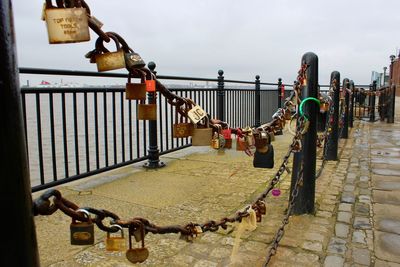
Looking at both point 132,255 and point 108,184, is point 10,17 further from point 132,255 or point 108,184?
point 108,184

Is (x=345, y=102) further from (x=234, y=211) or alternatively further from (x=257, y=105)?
(x=234, y=211)

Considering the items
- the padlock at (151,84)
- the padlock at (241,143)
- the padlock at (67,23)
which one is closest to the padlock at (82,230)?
the padlock at (67,23)

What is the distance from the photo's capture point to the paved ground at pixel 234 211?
266 cm

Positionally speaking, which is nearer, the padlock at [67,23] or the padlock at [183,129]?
the padlock at [67,23]

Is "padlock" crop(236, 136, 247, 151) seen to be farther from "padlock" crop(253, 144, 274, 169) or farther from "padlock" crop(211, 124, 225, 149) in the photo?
"padlock" crop(253, 144, 274, 169)

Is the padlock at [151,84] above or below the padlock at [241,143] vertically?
above

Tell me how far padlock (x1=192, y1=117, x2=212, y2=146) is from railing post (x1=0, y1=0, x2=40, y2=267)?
1.14 meters

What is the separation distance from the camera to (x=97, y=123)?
4.46 metres

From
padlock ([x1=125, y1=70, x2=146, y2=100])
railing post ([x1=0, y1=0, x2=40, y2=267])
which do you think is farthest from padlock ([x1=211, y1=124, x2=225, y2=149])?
railing post ([x1=0, y1=0, x2=40, y2=267])

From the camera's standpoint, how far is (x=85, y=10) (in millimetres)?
1223

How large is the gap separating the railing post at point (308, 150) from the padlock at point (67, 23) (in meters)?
2.52

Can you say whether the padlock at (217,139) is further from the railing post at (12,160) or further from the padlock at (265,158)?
the railing post at (12,160)

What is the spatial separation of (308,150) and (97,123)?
2430 millimetres

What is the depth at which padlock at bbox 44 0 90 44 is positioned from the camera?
117cm
